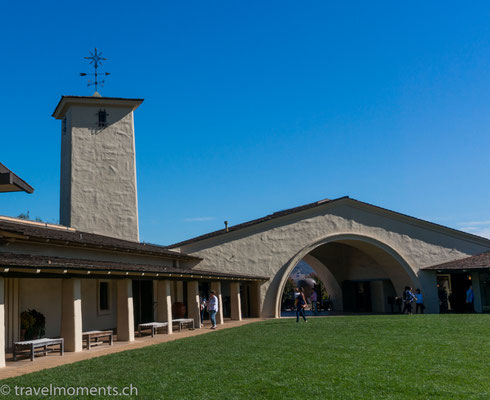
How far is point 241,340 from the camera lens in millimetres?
15383

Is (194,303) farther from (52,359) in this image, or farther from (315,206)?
(315,206)

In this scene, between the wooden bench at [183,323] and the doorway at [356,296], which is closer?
the wooden bench at [183,323]

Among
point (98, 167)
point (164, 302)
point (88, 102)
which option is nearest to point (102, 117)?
point (88, 102)

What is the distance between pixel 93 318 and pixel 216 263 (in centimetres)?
1141

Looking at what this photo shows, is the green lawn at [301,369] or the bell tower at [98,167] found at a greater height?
the bell tower at [98,167]

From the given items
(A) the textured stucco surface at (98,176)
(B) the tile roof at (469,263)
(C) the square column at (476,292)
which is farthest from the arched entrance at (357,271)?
(A) the textured stucco surface at (98,176)

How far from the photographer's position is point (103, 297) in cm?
2114

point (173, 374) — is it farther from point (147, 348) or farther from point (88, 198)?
point (88, 198)

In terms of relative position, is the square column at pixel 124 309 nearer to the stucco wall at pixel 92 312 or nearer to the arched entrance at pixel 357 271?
the stucco wall at pixel 92 312

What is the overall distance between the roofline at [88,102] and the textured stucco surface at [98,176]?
1.14 feet

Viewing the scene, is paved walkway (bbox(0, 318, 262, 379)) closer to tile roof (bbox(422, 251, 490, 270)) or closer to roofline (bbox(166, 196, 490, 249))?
roofline (bbox(166, 196, 490, 249))

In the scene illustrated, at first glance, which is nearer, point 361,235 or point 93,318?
point 93,318

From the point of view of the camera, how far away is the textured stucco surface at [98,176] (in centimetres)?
3027

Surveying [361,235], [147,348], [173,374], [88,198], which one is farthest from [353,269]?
[173,374]
